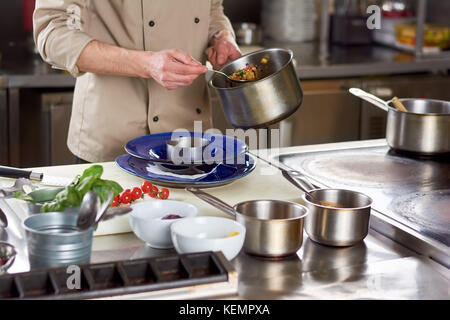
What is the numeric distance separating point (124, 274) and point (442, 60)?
9.55 ft

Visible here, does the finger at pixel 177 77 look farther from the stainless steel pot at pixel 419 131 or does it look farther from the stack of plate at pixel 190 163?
the stainless steel pot at pixel 419 131

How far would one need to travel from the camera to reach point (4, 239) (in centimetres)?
140

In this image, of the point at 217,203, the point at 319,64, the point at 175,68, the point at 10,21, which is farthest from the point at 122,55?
the point at 10,21

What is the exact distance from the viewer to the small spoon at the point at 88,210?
1201 millimetres

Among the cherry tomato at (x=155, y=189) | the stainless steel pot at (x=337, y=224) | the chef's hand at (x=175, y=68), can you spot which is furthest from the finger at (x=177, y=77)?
the stainless steel pot at (x=337, y=224)

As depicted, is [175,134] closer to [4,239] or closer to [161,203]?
[161,203]

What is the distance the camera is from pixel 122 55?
1.95 m

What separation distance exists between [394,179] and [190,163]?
1.68ft

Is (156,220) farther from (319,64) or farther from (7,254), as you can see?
(319,64)

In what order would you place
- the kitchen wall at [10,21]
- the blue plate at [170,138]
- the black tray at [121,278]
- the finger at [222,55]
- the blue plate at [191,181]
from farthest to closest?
the kitchen wall at [10,21] < the finger at [222,55] < the blue plate at [170,138] < the blue plate at [191,181] < the black tray at [121,278]

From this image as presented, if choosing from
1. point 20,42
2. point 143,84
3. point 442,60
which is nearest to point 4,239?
point 143,84

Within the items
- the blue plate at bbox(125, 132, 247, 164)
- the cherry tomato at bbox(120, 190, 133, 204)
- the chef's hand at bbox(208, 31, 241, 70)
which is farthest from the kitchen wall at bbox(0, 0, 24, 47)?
the cherry tomato at bbox(120, 190, 133, 204)

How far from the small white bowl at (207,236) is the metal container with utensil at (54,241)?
164 mm

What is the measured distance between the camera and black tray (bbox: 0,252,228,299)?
113 centimetres
